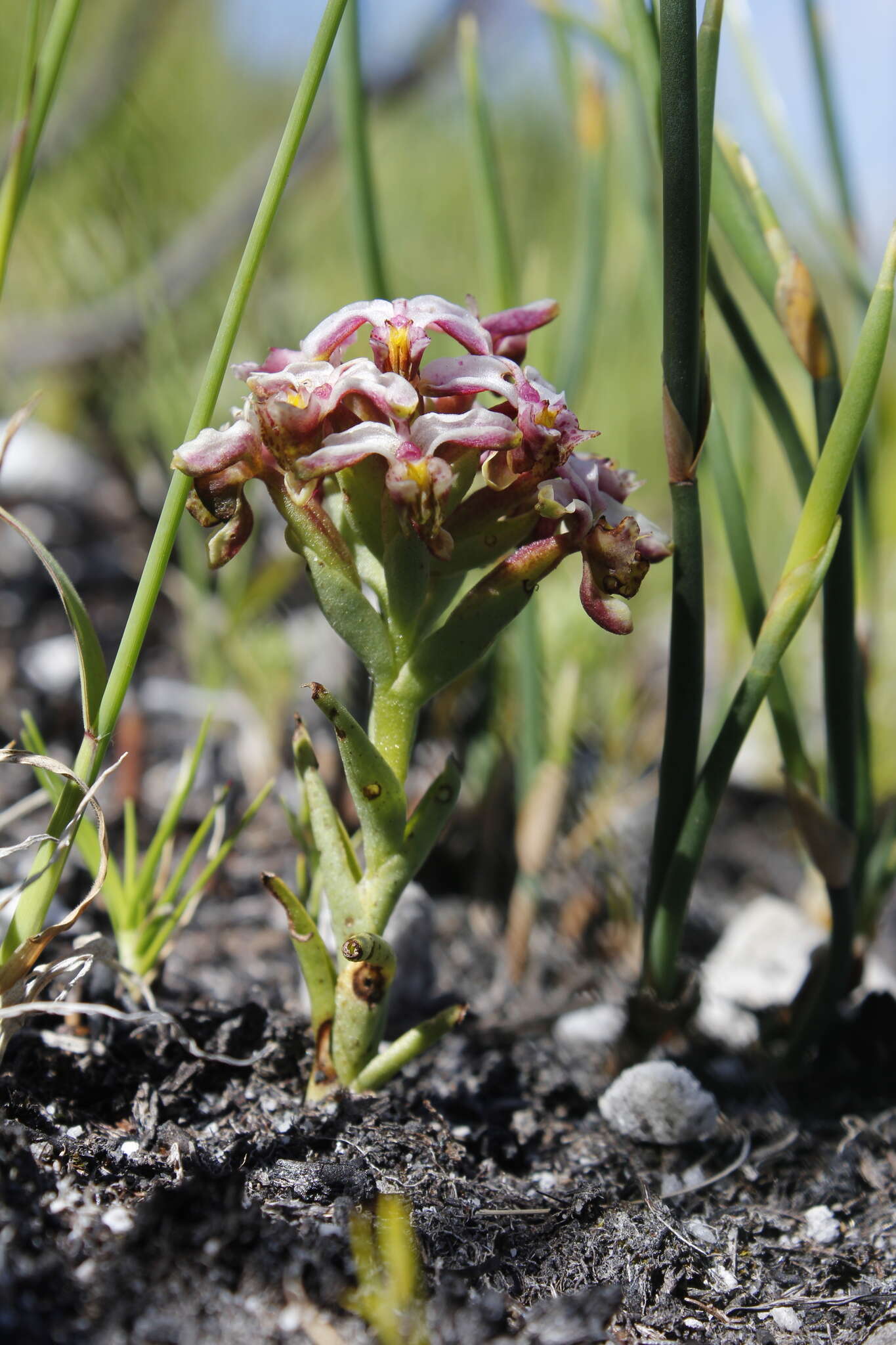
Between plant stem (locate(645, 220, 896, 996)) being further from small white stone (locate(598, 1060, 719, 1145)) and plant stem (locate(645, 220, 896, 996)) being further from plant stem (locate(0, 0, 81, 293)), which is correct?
plant stem (locate(0, 0, 81, 293))

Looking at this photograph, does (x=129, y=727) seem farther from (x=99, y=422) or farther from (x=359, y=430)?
(x=99, y=422)

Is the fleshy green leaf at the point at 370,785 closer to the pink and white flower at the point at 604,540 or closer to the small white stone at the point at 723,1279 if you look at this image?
the pink and white flower at the point at 604,540

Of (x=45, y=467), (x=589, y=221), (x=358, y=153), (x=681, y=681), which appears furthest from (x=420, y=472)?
(x=45, y=467)

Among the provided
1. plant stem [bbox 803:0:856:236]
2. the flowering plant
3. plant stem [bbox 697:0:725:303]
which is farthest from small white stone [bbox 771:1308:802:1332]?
plant stem [bbox 803:0:856:236]

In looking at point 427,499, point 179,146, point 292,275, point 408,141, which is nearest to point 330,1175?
point 427,499

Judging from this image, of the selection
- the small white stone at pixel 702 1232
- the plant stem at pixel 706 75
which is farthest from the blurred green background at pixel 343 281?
the small white stone at pixel 702 1232

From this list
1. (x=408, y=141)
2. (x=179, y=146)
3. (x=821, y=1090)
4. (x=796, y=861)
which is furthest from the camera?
(x=408, y=141)
